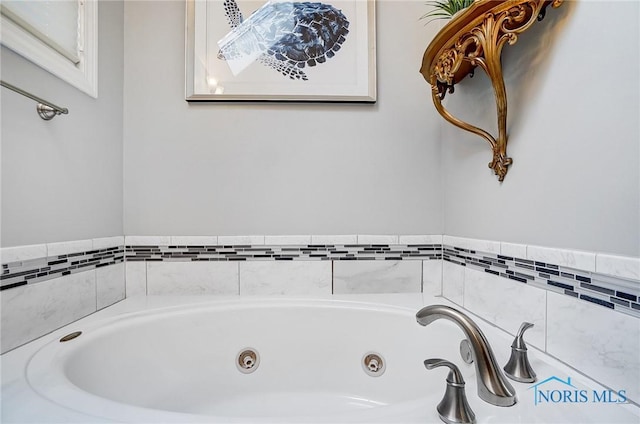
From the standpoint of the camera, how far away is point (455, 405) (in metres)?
0.55

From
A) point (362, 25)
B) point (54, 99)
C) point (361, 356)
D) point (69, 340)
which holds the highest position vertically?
point (362, 25)

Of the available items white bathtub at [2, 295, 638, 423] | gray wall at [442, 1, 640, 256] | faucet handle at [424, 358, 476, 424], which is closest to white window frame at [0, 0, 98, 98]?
white bathtub at [2, 295, 638, 423]

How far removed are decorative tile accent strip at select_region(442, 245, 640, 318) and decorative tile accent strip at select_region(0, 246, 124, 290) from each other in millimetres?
1538

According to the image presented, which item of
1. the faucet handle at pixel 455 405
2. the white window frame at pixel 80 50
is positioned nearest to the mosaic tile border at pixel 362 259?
the faucet handle at pixel 455 405

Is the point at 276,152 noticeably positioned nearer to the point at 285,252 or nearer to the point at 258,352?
the point at 285,252

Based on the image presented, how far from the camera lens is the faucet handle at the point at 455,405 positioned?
0.54 m

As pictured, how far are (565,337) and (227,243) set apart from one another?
4.21 feet

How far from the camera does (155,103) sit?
1.42m

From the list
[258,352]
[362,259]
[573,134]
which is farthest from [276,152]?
[573,134]

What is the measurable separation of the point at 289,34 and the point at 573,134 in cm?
123

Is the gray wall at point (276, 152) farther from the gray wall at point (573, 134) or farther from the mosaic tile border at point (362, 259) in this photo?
the gray wall at point (573, 134)

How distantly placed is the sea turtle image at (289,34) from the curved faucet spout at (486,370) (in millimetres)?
1235

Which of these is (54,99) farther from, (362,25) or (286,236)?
(362,25)

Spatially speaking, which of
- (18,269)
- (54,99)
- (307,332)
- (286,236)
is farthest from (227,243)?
(54,99)
